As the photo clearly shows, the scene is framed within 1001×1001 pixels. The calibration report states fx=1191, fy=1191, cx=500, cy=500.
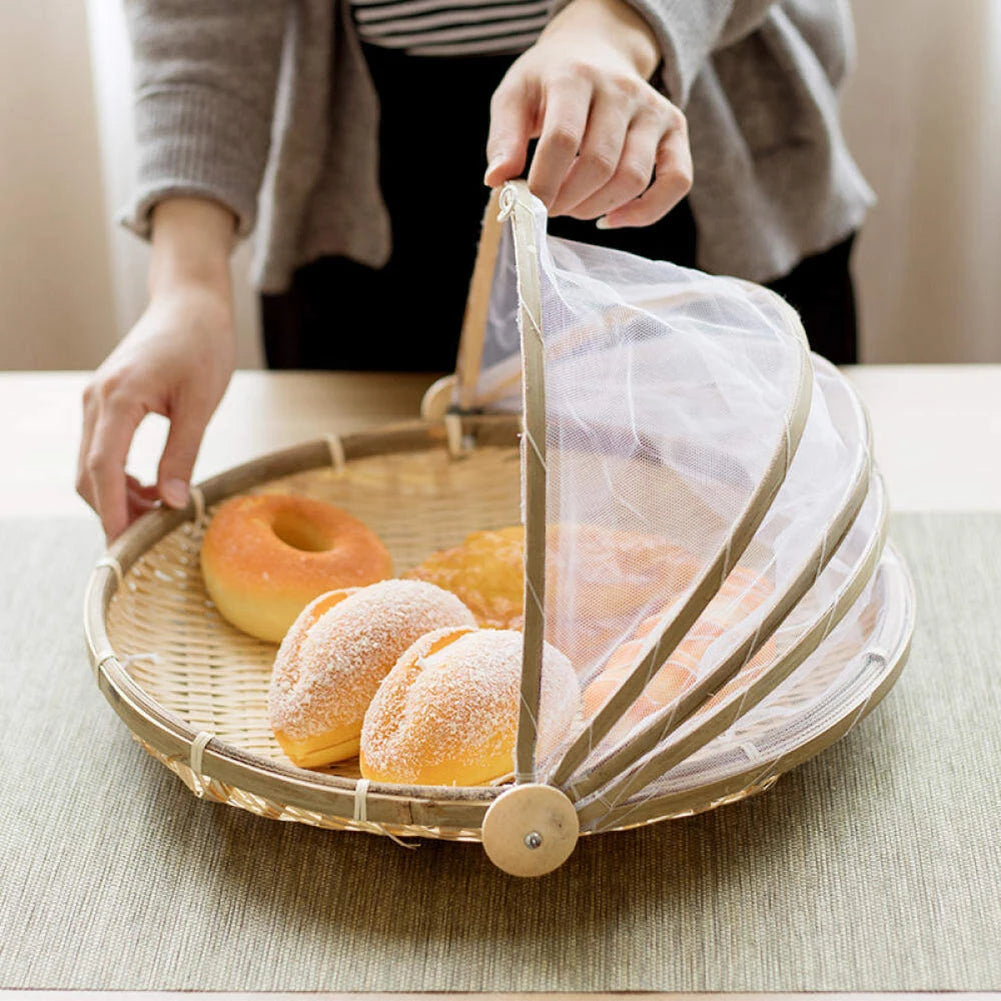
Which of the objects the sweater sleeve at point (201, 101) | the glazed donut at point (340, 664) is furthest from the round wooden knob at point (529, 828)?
the sweater sleeve at point (201, 101)

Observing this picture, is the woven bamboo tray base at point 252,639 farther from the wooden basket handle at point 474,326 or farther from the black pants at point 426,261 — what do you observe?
the black pants at point 426,261

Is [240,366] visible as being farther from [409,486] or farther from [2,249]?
[409,486]

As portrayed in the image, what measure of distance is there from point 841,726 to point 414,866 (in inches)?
9.6

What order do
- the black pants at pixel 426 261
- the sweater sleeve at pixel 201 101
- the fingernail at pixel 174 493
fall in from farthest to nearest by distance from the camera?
1. the black pants at pixel 426 261
2. the sweater sleeve at pixel 201 101
3. the fingernail at pixel 174 493

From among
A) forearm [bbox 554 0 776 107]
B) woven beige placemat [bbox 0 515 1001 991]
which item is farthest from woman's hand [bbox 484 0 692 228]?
woven beige placemat [bbox 0 515 1001 991]

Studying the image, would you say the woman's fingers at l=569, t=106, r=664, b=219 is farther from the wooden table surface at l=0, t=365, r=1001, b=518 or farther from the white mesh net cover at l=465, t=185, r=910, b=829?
the wooden table surface at l=0, t=365, r=1001, b=518

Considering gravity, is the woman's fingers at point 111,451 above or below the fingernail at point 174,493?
above

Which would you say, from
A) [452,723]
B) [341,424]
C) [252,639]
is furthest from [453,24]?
[452,723]

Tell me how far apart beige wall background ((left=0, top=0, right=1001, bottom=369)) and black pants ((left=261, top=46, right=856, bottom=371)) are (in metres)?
0.68

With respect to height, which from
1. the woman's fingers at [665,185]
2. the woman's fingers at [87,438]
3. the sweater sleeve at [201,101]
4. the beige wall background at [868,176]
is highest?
the woman's fingers at [665,185]

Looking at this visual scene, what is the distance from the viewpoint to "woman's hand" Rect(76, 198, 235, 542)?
90cm

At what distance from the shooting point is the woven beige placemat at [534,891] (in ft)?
1.90

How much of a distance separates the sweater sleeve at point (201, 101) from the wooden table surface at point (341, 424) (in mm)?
216

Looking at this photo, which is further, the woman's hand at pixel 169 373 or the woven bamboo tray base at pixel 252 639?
the woman's hand at pixel 169 373
